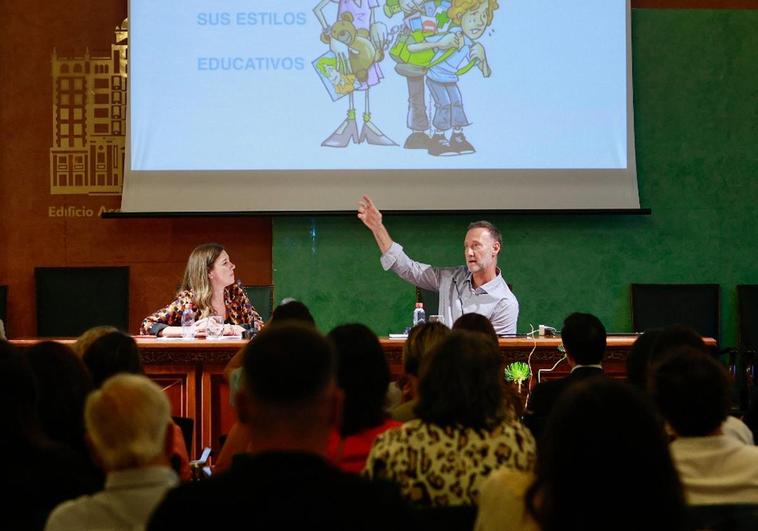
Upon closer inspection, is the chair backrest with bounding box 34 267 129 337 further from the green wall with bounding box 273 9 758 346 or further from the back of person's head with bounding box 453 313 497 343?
the back of person's head with bounding box 453 313 497 343

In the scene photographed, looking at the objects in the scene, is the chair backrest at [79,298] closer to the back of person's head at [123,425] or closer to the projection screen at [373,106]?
the projection screen at [373,106]

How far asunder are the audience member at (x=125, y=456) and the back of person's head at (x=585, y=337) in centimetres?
201

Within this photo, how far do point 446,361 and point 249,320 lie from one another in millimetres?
3790

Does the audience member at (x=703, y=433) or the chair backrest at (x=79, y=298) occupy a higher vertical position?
the chair backrest at (x=79, y=298)

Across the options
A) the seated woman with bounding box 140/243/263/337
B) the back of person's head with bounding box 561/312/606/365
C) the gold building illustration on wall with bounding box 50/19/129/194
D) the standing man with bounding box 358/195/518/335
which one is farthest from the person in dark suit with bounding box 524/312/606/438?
the gold building illustration on wall with bounding box 50/19/129/194

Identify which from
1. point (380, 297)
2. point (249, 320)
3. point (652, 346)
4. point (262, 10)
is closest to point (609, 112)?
point (380, 297)

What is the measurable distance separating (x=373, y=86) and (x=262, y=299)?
173cm

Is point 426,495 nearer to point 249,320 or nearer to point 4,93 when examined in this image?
point 249,320

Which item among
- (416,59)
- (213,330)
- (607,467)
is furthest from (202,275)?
(607,467)

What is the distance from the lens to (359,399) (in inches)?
93.7

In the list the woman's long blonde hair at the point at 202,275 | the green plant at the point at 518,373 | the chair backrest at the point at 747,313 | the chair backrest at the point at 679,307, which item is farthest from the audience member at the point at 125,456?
the chair backrest at the point at 747,313

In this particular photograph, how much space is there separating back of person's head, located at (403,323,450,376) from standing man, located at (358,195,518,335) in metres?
2.40

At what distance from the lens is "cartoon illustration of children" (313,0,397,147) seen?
22.7ft

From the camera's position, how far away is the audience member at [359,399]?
2.34 metres
